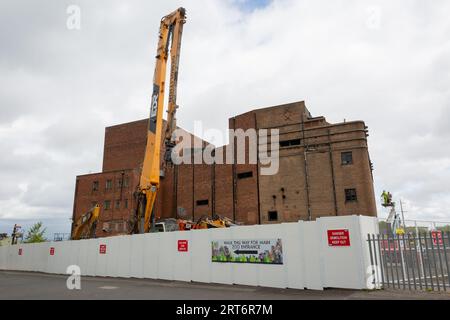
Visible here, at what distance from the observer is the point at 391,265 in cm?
1090

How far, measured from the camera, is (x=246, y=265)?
1377cm

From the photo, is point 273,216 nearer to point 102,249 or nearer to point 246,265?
point 102,249

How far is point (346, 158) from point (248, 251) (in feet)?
70.2

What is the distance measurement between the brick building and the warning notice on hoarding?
63.0ft

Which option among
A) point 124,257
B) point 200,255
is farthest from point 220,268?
point 124,257

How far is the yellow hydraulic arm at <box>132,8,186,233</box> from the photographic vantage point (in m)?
19.7

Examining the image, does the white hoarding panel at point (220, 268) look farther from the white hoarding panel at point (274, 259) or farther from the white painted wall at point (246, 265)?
the white hoarding panel at point (274, 259)

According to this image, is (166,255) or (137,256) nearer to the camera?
(166,255)

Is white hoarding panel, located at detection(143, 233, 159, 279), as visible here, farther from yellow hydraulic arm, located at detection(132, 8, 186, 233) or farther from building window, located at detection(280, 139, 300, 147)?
building window, located at detection(280, 139, 300, 147)

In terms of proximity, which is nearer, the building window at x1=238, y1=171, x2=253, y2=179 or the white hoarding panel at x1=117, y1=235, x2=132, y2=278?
the white hoarding panel at x1=117, y1=235, x2=132, y2=278

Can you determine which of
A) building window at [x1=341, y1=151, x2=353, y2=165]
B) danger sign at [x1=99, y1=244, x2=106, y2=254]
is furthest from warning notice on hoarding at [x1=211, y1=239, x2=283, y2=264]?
building window at [x1=341, y1=151, x2=353, y2=165]

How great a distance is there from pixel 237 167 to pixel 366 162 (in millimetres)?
13730
